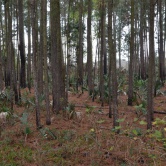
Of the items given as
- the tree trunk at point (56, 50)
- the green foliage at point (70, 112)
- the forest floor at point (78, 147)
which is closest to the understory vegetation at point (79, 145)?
the forest floor at point (78, 147)

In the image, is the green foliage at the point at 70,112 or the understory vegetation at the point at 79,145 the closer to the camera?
the understory vegetation at the point at 79,145

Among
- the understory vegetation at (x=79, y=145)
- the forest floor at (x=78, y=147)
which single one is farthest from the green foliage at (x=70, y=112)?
the forest floor at (x=78, y=147)

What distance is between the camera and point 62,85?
7.14 m

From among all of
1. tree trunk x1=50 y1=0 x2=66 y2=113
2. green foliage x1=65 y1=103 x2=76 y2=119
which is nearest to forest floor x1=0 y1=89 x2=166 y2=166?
green foliage x1=65 y1=103 x2=76 y2=119

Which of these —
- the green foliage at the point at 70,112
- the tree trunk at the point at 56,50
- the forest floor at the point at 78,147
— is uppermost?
the tree trunk at the point at 56,50

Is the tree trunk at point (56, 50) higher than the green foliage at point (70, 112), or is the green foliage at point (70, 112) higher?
the tree trunk at point (56, 50)

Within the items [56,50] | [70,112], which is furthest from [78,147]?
[56,50]

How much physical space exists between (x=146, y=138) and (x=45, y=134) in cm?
217

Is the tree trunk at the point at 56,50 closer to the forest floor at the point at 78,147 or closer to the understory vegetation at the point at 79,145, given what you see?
the understory vegetation at the point at 79,145

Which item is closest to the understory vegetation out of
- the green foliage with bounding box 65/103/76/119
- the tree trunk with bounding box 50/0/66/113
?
the green foliage with bounding box 65/103/76/119

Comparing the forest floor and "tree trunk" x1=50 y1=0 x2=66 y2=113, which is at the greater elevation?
"tree trunk" x1=50 y1=0 x2=66 y2=113

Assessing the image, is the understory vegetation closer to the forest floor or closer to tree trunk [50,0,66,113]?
the forest floor

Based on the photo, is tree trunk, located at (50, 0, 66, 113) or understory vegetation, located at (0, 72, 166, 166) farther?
tree trunk, located at (50, 0, 66, 113)

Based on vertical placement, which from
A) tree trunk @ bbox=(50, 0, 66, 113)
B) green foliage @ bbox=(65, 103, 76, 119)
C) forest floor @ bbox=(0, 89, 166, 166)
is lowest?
forest floor @ bbox=(0, 89, 166, 166)
